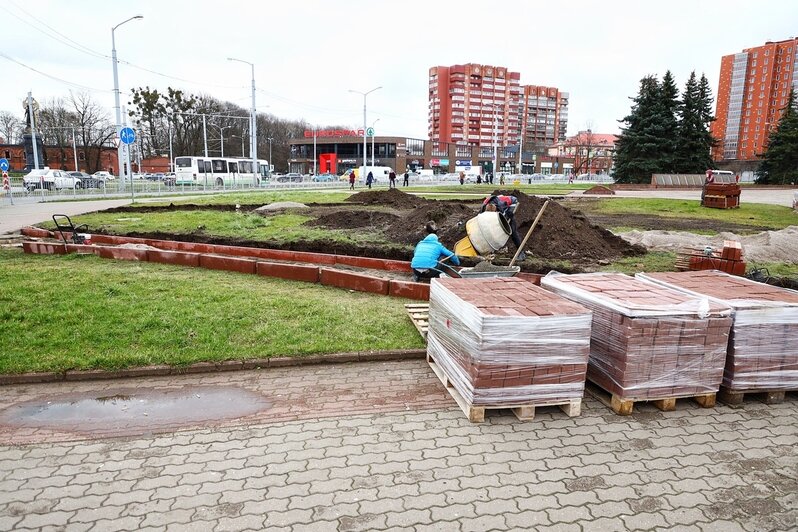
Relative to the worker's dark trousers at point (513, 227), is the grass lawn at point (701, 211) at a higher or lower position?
lower

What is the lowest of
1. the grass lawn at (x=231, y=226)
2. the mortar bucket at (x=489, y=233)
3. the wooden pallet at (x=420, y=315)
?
the wooden pallet at (x=420, y=315)

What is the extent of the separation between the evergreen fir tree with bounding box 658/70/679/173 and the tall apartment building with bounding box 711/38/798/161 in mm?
62250

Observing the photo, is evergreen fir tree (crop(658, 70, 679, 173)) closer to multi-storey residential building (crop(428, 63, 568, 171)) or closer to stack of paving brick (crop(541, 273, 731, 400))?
stack of paving brick (crop(541, 273, 731, 400))

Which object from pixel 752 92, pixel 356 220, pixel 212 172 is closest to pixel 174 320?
pixel 356 220

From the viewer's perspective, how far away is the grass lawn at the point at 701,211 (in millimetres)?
18625

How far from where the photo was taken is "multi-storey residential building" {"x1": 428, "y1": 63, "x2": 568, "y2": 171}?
134500mm

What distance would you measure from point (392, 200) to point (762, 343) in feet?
54.3

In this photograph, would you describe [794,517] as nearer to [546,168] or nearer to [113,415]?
[113,415]

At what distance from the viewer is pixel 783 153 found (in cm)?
4769

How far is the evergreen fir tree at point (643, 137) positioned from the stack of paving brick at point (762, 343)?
44513 mm

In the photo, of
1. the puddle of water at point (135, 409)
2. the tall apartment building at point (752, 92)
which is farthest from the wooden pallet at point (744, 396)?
the tall apartment building at point (752, 92)

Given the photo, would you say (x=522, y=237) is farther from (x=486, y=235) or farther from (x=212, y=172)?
(x=212, y=172)

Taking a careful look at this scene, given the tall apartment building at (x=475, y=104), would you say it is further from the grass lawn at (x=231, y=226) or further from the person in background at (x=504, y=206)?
the person in background at (x=504, y=206)

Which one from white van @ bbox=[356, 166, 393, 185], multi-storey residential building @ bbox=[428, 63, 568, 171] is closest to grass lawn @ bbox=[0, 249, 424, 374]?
white van @ bbox=[356, 166, 393, 185]
